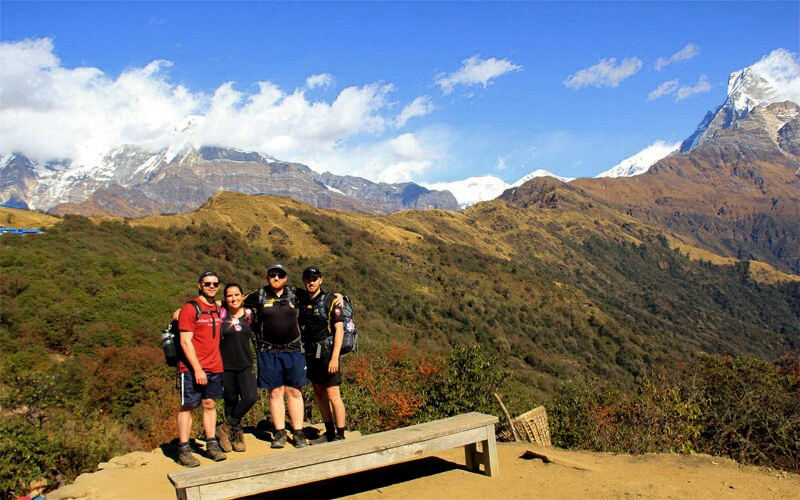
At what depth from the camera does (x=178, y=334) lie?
5.89 meters

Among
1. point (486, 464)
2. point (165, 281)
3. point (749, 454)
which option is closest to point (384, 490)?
point (486, 464)

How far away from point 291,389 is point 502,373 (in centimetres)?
663

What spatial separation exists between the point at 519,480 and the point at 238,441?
3.38m

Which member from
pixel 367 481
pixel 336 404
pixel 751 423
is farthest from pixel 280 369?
pixel 751 423

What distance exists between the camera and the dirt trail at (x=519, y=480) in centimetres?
540

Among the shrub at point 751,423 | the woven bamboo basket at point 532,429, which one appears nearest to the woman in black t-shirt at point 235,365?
the woven bamboo basket at point 532,429

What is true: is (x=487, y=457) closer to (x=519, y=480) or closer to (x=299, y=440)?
(x=519, y=480)

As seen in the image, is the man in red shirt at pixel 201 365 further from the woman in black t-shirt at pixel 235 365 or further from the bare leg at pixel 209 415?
the woman in black t-shirt at pixel 235 365

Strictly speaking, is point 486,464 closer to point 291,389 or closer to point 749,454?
point 291,389

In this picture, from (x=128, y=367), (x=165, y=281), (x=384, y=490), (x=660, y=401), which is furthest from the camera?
(x=165, y=281)

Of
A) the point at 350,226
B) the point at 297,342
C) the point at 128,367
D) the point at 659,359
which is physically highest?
the point at 350,226

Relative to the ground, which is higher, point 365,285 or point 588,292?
point 365,285

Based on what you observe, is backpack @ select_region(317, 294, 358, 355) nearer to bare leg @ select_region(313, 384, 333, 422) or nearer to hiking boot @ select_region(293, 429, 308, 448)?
bare leg @ select_region(313, 384, 333, 422)

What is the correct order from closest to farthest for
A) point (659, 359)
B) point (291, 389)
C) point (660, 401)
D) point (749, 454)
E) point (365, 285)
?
point (291, 389)
point (749, 454)
point (660, 401)
point (365, 285)
point (659, 359)
